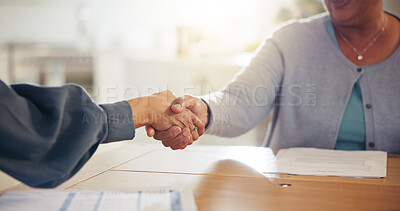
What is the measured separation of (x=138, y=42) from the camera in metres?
3.24

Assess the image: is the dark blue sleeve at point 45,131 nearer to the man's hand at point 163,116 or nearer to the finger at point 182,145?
the man's hand at point 163,116

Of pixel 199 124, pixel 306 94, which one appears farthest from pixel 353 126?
pixel 199 124

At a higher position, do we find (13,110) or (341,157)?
(13,110)

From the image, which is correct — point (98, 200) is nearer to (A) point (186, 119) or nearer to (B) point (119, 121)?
(B) point (119, 121)

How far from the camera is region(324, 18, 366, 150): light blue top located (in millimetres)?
1212

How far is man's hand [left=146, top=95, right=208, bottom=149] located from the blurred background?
152cm

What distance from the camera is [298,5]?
8.72 ft

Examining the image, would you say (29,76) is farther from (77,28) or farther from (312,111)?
(312,111)

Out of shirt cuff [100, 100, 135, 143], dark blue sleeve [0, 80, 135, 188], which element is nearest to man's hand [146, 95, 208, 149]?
shirt cuff [100, 100, 135, 143]

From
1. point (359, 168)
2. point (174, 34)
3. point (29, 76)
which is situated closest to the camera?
point (359, 168)

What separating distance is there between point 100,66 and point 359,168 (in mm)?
2796

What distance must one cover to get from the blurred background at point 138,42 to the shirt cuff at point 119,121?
72.6 inches

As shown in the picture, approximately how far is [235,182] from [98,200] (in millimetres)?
275

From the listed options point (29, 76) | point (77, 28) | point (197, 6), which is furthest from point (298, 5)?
point (29, 76)
